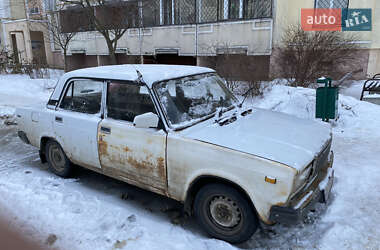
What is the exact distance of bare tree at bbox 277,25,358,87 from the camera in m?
9.68

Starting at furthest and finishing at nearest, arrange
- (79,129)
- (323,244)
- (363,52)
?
(363,52)
(79,129)
(323,244)

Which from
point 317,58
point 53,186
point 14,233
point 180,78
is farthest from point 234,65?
point 14,233

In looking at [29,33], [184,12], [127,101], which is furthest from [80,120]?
[29,33]

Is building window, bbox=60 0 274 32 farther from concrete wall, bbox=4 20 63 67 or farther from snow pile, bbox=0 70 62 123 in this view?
concrete wall, bbox=4 20 63 67

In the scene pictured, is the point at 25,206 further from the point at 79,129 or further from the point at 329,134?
the point at 329,134

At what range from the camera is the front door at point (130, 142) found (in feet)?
11.4

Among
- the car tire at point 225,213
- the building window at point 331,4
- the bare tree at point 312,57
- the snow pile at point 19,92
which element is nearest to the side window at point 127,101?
the car tire at point 225,213

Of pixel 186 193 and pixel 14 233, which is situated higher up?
pixel 186 193

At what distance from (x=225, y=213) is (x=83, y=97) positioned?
2.57 m

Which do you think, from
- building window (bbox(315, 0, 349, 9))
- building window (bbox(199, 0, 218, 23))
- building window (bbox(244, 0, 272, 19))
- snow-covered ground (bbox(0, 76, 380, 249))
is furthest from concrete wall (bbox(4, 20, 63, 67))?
snow-covered ground (bbox(0, 76, 380, 249))

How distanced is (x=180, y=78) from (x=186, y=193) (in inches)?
56.8

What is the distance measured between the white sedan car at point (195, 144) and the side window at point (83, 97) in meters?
0.01

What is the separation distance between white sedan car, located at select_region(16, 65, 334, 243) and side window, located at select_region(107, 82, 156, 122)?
1cm

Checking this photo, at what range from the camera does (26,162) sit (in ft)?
18.1
